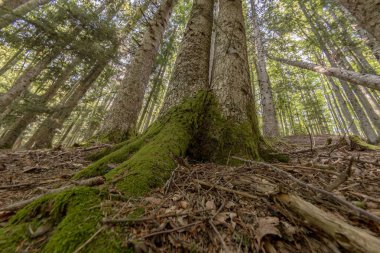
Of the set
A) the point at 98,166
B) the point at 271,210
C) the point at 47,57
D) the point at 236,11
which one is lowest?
the point at 271,210

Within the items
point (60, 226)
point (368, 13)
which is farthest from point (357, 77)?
point (60, 226)

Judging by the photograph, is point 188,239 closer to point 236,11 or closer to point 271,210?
point 271,210

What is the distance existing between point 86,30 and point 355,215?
9.46m

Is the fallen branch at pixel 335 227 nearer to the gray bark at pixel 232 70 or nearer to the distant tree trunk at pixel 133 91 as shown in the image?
the gray bark at pixel 232 70

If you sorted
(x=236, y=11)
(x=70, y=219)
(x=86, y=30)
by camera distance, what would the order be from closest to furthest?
(x=70, y=219) < (x=236, y=11) < (x=86, y=30)

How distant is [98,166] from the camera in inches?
77.5

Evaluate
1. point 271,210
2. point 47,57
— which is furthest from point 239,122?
point 47,57

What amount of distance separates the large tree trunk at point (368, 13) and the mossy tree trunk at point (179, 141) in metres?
1.52

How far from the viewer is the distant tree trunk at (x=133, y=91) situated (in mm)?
4359

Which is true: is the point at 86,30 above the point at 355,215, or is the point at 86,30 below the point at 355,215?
above

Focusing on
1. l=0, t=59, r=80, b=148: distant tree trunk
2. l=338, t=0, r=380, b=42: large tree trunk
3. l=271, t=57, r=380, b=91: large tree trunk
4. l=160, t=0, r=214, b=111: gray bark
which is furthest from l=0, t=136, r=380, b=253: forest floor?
l=0, t=59, r=80, b=148: distant tree trunk

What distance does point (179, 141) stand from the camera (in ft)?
7.30

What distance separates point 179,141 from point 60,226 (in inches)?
55.8

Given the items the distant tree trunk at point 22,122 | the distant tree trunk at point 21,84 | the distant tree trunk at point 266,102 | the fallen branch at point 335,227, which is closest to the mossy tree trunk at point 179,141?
the fallen branch at point 335,227
